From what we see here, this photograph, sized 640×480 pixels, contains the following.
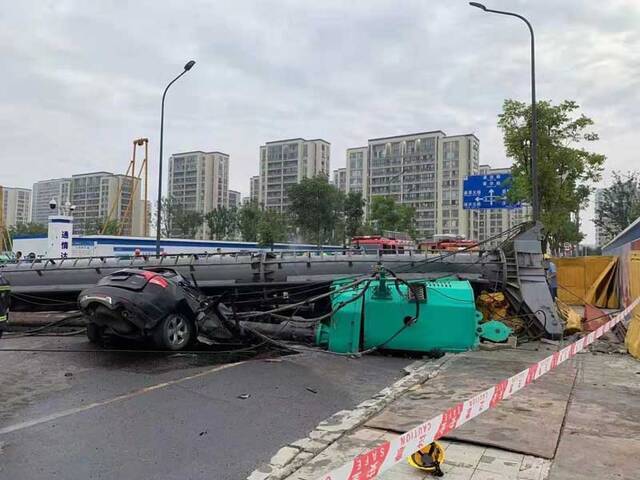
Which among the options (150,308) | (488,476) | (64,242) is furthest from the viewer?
(64,242)

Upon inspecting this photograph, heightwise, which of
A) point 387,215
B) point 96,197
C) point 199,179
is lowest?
point 387,215

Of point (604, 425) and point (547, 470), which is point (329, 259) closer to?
point (604, 425)

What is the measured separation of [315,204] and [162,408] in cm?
4415

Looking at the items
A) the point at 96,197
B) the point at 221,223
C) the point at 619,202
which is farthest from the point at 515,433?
the point at 96,197

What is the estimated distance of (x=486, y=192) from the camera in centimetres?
2769

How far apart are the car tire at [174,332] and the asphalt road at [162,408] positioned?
222 millimetres

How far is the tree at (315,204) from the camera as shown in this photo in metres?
49.5

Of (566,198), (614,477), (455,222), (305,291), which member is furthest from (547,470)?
(455,222)

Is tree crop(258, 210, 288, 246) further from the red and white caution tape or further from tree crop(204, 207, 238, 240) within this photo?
the red and white caution tape

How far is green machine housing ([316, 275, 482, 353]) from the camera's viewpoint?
920 cm

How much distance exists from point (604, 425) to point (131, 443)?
4.39 metres

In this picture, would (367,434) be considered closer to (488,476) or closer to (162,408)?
(488,476)

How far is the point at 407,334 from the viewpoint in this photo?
9.23m

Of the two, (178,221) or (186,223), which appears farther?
(186,223)
